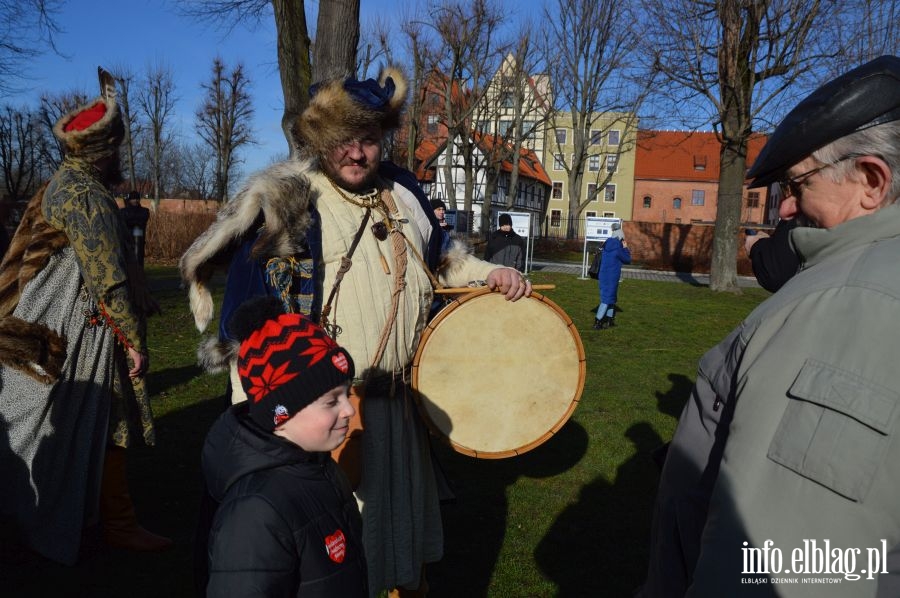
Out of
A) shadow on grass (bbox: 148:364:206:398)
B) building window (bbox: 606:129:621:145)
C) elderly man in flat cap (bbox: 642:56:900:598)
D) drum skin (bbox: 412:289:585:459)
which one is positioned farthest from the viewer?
building window (bbox: 606:129:621:145)

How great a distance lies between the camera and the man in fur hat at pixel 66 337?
288cm

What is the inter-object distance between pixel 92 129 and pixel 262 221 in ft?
4.04

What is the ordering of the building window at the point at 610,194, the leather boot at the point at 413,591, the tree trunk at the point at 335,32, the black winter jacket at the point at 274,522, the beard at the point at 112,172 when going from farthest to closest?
the building window at the point at 610,194
the tree trunk at the point at 335,32
the beard at the point at 112,172
the leather boot at the point at 413,591
the black winter jacket at the point at 274,522

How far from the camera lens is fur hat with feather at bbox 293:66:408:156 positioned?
2.34 meters

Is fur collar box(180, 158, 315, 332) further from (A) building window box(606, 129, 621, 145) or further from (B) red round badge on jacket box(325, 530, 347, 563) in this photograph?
(A) building window box(606, 129, 621, 145)

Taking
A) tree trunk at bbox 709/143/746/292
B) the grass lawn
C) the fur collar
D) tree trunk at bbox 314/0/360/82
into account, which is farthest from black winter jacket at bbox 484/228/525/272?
the fur collar

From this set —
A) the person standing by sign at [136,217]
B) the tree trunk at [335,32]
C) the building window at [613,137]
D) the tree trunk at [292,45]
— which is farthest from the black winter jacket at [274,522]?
the building window at [613,137]

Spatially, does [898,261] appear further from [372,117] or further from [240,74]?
[240,74]

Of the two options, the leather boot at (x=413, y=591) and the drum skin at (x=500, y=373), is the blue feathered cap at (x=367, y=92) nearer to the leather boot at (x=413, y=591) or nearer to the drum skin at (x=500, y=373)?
the drum skin at (x=500, y=373)

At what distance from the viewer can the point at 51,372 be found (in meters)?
A: 2.92

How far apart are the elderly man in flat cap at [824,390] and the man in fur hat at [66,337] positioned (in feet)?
8.71

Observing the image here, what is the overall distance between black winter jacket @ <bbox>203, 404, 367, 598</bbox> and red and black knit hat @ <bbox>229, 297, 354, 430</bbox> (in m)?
0.08

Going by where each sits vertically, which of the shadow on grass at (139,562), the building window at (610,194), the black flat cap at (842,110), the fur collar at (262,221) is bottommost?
the shadow on grass at (139,562)

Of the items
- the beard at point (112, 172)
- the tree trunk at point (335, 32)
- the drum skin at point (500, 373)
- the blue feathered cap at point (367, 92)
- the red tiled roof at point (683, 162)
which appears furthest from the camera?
the red tiled roof at point (683, 162)
